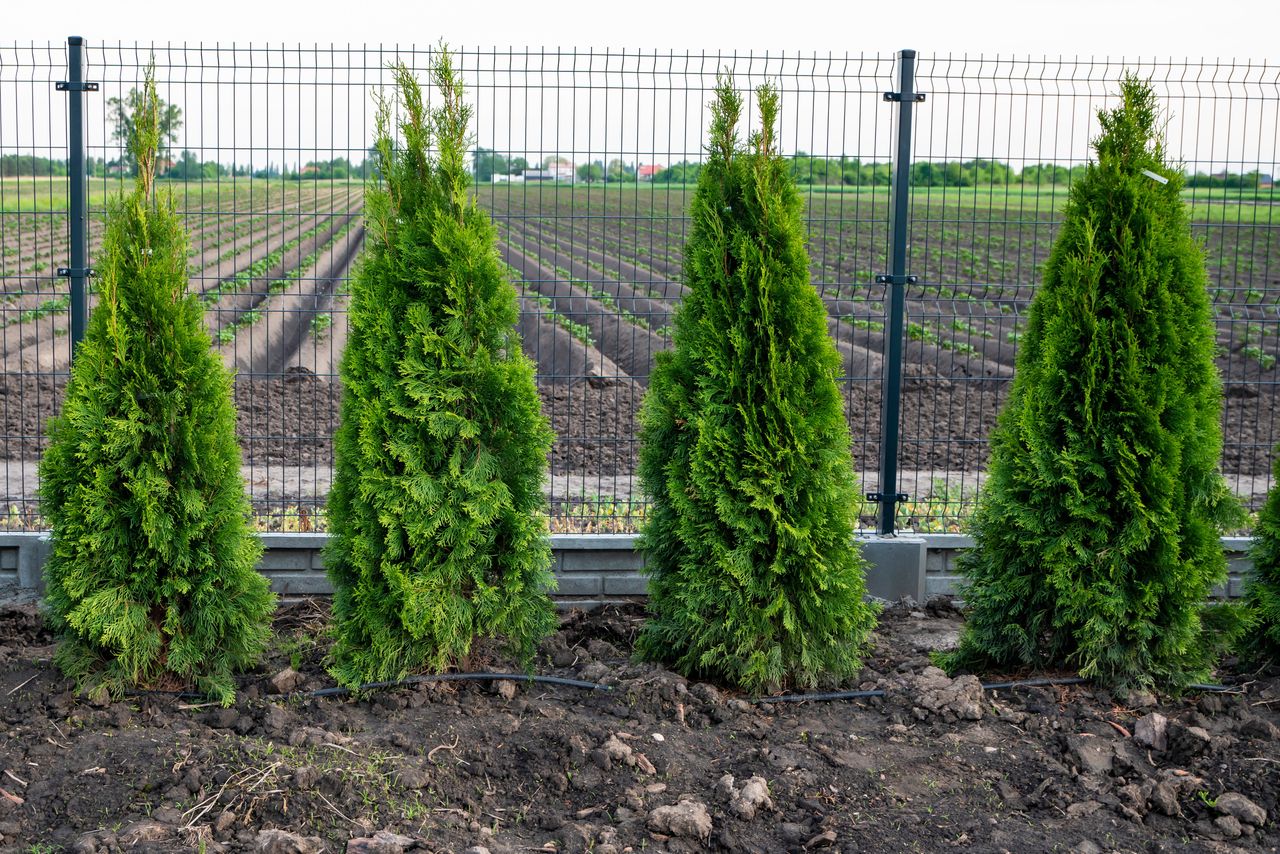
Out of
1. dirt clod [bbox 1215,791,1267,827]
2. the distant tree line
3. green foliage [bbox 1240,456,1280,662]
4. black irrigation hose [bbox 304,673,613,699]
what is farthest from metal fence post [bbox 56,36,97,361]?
green foliage [bbox 1240,456,1280,662]

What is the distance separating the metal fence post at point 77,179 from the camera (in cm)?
653

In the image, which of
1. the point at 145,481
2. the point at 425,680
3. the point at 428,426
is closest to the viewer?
the point at 145,481

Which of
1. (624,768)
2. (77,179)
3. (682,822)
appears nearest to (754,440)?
(624,768)

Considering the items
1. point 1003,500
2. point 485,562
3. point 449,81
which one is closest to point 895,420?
point 1003,500

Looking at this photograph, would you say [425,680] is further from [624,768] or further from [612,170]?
[612,170]

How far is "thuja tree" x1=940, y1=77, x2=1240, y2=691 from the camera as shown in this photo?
5.29m

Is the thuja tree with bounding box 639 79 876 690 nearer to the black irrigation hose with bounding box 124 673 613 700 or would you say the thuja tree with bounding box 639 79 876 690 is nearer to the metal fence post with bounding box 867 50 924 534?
the black irrigation hose with bounding box 124 673 613 700

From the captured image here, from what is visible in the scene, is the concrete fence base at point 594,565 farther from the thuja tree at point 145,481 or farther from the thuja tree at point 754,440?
the thuja tree at point 145,481

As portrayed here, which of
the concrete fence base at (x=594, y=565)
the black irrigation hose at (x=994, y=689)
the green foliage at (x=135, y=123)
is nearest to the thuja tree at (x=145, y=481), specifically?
the green foliage at (x=135, y=123)

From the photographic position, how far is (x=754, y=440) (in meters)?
5.21

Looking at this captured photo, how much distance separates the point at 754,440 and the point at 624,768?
1.55 metres

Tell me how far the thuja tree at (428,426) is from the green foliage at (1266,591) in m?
3.53

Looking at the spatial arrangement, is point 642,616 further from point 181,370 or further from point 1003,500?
point 181,370

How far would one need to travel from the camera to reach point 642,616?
6660 millimetres
